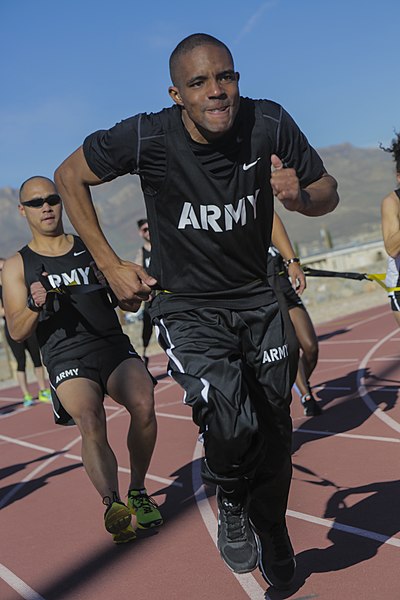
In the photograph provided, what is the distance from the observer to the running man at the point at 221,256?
3.38m

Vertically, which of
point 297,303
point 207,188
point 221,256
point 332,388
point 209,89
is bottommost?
Answer: point 332,388

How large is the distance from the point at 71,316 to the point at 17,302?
33cm

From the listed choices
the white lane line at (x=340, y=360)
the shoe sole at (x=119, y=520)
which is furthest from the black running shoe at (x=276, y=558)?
the white lane line at (x=340, y=360)

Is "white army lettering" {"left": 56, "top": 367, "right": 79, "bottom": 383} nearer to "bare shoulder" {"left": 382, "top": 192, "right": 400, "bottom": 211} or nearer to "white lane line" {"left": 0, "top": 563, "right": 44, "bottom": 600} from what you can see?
"white lane line" {"left": 0, "top": 563, "right": 44, "bottom": 600}

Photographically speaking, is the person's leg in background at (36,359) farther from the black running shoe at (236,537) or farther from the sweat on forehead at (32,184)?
the black running shoe at (236,537)

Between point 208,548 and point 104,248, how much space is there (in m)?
1.82

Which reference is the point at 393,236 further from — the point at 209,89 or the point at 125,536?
the point at 209,89

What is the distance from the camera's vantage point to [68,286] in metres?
4.79

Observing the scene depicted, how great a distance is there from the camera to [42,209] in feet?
18.0

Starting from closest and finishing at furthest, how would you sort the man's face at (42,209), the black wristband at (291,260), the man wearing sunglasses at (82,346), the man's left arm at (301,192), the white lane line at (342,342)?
the man's left arm at (301,192) → the man wearing sunglasses at (82,346) → the man's face at (42,209) → the black wristband at (291,260) → the white lane line at (342,342)

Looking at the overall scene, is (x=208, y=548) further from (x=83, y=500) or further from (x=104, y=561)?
(x=83, y=500)

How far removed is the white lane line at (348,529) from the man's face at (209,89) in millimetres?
2015

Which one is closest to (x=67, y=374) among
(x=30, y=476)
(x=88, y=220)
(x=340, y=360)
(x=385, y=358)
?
(x=88, y=220)

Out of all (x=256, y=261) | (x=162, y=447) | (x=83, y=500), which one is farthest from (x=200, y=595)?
(x=162, y=447)
